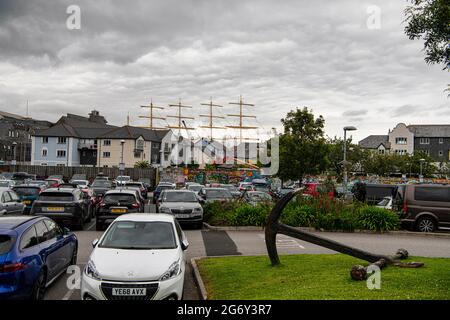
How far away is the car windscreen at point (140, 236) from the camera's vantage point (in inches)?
335

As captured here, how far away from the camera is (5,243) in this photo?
7305mm

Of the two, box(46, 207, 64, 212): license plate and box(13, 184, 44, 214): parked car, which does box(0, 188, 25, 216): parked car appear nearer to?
box(46, 207, 64, 212): license plate

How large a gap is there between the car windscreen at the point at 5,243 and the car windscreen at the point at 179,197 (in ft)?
37.2

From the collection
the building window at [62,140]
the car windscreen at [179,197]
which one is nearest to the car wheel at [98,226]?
the car windscreen at [179,197]

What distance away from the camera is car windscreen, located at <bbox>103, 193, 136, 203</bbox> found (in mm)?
17331

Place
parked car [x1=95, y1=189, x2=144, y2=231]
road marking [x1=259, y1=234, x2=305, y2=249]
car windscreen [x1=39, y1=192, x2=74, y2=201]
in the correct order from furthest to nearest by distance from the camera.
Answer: parked car [x1=95, y1=189, x2=144, y2=231] < car windscreen [x1=39, y1=192, x2=74, y2=201] < road marking [x1=259, y1=234, x2=305, y2=249]

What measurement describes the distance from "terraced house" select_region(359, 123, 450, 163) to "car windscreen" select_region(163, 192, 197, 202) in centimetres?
7599

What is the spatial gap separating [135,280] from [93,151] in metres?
83.8

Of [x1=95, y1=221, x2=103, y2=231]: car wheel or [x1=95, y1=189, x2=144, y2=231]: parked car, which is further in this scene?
[x1=95, y1=221, x2=103, y2=231]: car wheel

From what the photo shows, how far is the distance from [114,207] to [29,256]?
9744mm

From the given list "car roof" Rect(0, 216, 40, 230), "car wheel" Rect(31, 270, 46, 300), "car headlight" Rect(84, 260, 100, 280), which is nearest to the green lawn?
"car headlight" Rect(84, 260, 100, 280)

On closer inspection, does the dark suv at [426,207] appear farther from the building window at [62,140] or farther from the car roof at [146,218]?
the building window at [62,140]

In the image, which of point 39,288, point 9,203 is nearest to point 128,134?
point 9,203
